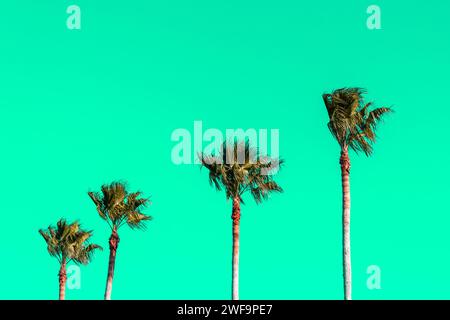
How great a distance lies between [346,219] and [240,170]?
9270mm

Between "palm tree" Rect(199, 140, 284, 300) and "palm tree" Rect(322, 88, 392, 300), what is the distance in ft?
24.5

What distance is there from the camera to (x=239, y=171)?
49.9m

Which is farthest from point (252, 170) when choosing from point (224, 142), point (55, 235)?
point (55, 235)

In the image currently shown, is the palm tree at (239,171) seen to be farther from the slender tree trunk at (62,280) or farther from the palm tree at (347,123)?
the slender tree trunk at (62,280)

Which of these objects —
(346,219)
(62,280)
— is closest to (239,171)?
(346,219)

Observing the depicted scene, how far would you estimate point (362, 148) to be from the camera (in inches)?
1731

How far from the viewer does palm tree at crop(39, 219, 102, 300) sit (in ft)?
207

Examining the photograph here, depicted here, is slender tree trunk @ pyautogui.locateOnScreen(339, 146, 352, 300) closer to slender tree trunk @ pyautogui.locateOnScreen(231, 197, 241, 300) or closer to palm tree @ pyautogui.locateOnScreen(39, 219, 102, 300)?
slender tree trunk @ pyautogui.locateOnScreen(231, 197, 241, 300)

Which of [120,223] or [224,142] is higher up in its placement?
[224,142]

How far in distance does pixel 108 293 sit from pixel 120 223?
478cm

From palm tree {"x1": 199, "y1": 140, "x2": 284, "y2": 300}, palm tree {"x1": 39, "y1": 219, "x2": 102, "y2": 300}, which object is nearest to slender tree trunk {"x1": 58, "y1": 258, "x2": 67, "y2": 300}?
palm tree {"x1": 39, "y1": 219, "x2": 102, "y2": 300}

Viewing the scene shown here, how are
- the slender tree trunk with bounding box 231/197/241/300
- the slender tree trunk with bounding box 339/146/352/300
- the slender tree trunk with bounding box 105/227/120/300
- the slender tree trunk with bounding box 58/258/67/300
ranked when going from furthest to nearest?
the slender tree trunk with bounding box 58/258/67/300, the slender tree trunk with bounding box 105/227/120/300, the slender tree trunk with bounding box 231/197/241/300, the slender tree trunk with bounding box 339/146/352/300
